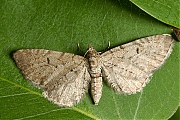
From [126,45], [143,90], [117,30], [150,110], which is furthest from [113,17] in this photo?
[150,110]

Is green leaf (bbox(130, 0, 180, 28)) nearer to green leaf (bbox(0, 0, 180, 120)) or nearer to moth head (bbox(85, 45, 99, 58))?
green leaf (bbox(0, 0, 180, 120))

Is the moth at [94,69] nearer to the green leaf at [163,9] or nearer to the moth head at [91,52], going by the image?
the moth head at [91,52]

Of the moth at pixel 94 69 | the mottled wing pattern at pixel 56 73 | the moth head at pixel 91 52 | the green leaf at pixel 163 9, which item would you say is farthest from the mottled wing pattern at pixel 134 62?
the green leaf at pixel 163 9

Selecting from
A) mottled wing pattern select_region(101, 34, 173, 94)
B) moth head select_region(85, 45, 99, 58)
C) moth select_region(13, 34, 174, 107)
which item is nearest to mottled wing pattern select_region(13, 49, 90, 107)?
moth select_region(13, 34, 174, 107)

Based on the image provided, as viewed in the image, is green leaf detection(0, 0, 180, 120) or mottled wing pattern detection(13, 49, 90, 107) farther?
mottled wing pattern detection(13, 49, 90, 107)

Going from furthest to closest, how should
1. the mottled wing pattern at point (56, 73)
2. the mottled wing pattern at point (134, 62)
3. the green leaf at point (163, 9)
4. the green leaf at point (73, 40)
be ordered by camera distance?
1. the mottled wing pattern at point (134, 62)
2. the mottled wing pattern at point (56, 73)
3. the green leaf at point (73, 40)
4. the green leaf at point (163, 9)

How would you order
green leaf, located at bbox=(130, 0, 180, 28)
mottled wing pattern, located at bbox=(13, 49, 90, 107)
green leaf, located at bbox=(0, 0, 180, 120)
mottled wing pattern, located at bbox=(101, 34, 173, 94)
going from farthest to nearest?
mottled wing pattern, located at bbox=(101, 34, 173, 94) → mottled wing pattern, located at bbox=(13, 49, 90, 107) → green leaf, located at bbox=(0, 0, 180, 120) → green leaf, located at bbox=(130, 0, 180, 28)

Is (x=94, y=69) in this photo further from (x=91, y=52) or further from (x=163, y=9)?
(x=163, y=9)
